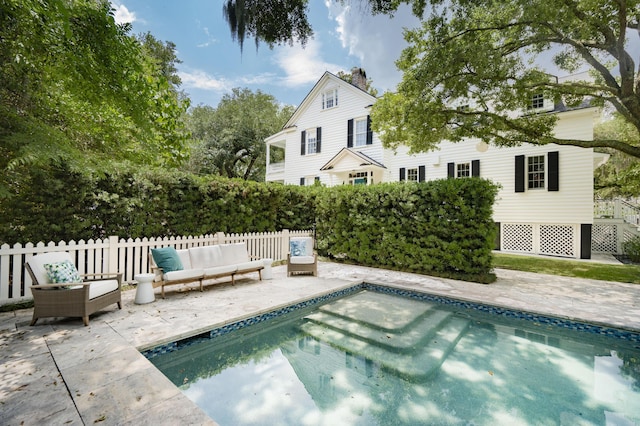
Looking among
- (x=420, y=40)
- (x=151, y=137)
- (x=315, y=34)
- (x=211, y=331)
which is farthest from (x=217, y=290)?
(x=420, y=40)

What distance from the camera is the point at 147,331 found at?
373 centimetres

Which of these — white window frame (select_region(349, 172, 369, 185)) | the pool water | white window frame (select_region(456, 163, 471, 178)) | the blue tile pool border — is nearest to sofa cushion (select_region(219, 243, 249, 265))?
the blue tile pool border

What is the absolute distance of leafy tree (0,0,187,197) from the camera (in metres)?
3.08

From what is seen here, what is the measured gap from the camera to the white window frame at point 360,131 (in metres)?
15.0

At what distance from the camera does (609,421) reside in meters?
2.51

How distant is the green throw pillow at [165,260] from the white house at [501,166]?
6999mm

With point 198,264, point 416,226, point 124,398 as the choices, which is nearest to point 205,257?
point 198,264

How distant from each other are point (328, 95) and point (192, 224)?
12.2m

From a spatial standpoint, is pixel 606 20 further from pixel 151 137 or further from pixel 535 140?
pixel 151 137

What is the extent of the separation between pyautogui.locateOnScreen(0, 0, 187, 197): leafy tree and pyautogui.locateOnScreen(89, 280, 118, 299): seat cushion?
5.55ft

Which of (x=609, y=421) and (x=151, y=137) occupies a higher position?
(x=151, y=137)

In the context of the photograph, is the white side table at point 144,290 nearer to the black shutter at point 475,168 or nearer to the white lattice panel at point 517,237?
the black shutter at point 475,168

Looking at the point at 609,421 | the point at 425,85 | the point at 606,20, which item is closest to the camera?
the point at 609,421

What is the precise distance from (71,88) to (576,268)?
1271 cm
